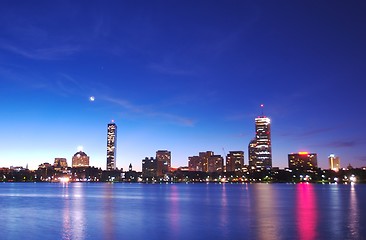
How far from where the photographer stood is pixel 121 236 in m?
35.2

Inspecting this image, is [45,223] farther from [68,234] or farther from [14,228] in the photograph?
[68,234]

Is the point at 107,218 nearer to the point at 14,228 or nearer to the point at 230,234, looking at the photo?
the point at 14,228

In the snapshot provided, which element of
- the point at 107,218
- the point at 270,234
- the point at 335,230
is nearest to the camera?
the point at 270,234

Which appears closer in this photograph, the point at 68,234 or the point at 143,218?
the point at 68,234

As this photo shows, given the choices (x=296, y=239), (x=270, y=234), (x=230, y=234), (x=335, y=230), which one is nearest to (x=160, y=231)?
(x=230, y=234)

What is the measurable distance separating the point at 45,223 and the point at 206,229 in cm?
1828

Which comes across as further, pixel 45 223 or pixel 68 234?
pixel 45 223

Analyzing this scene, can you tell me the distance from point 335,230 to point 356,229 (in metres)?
2.17

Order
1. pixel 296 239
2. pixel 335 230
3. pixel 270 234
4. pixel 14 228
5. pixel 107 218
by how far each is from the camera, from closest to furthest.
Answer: pixel 296 239
pixel 270 234
pixel 335 230
pixel 14 228
pixel 107 218

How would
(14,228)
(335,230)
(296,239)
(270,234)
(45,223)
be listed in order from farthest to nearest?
(45,223), (14,228), (335,230), (270,234), (296,239)

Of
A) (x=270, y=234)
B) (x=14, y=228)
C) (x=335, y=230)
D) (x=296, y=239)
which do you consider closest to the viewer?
(x=296, y=239)

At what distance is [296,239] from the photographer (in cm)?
3231

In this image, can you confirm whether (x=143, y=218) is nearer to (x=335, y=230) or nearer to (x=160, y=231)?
(x=160, y=231)

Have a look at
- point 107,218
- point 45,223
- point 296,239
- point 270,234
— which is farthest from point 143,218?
point 296,239
